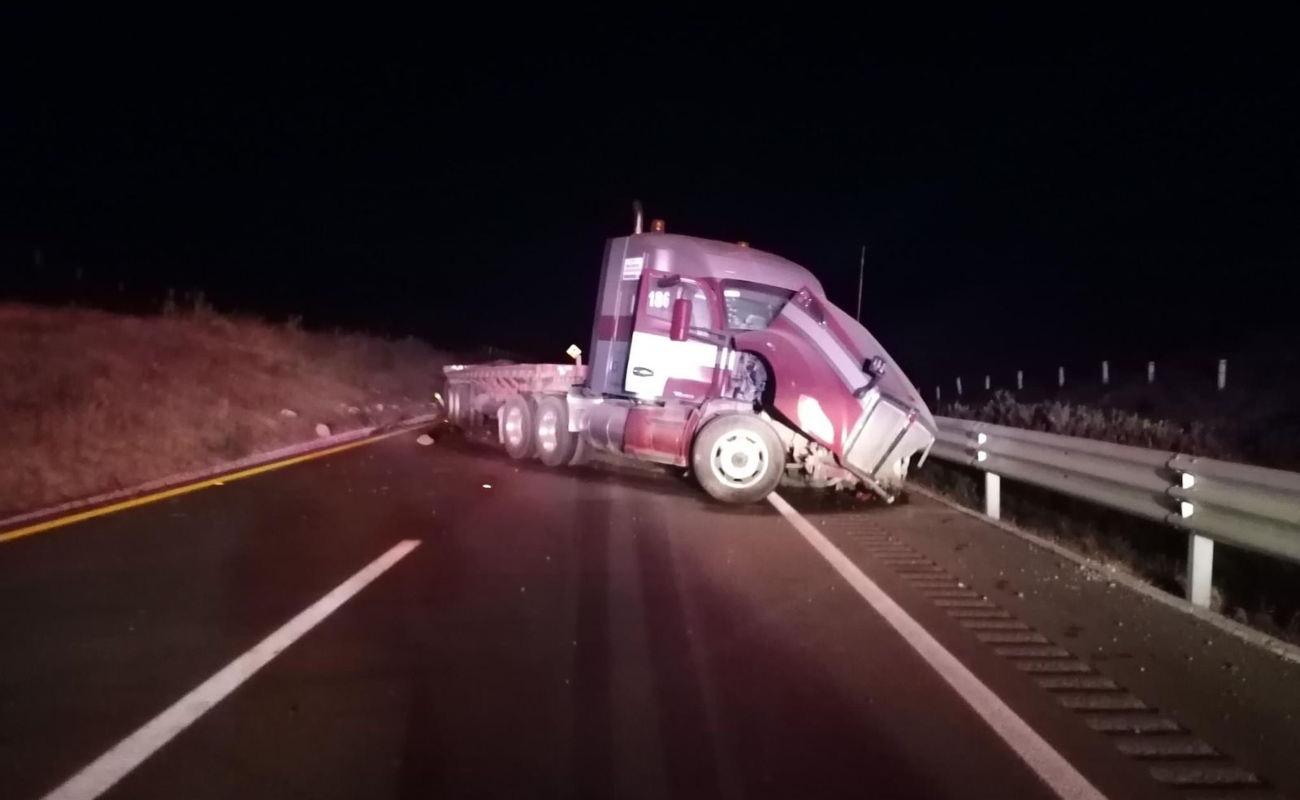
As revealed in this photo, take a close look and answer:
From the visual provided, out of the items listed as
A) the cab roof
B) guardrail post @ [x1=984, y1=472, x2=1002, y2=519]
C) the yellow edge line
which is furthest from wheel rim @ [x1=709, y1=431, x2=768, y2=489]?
the yellow edge line

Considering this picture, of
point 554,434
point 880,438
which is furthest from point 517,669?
point 554,434

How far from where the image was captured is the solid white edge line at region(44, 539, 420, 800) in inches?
200

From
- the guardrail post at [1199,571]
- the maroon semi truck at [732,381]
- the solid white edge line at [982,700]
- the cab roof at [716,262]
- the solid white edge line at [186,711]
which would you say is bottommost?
the solid white edge line at [186,711]

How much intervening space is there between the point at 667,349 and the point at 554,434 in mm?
3482

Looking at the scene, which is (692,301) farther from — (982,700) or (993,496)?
(982,700)

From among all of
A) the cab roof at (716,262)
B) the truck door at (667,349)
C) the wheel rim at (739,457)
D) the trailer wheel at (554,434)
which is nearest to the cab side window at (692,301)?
the truck door at (667,349)

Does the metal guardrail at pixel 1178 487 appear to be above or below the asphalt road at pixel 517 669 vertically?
above

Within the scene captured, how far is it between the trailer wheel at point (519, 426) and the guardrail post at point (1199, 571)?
11.7 metres

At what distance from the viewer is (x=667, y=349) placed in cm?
1542

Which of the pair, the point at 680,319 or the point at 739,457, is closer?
the point at 739,457

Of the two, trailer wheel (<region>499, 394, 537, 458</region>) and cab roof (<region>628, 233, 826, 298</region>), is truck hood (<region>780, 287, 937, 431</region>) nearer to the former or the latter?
cab roof (<region>628, 233, 826, 298</region>)

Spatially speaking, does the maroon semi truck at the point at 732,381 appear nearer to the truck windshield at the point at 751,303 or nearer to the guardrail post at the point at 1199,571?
the truck windshield at the point at 751,303

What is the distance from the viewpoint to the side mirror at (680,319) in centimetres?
1512

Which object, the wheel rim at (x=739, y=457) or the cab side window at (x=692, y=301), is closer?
the wheel rim at (x=739, y=457)
